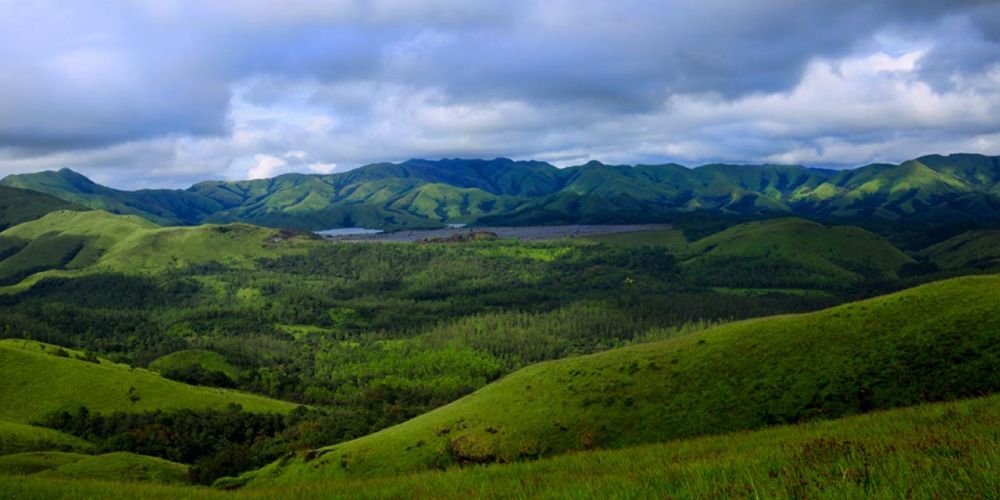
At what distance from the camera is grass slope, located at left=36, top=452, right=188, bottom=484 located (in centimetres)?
7800

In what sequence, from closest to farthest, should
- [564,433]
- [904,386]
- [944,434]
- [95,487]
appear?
[944,434]
[95,487]
[904,386]
[564,433]

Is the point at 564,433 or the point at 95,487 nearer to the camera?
the point at 95,487

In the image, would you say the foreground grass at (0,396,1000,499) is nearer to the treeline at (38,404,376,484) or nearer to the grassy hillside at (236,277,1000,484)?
the grassy hillside at (236,277,1000,484)

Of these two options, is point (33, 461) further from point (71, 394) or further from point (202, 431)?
point (71, 394)

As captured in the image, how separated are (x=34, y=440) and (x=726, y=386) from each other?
158208 millimetres

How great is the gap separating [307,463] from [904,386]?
71.7 metres

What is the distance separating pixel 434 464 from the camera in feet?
218

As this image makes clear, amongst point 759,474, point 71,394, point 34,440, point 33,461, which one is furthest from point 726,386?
point 71,394

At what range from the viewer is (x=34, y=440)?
136 metres

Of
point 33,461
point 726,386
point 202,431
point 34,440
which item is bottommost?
point 202,431

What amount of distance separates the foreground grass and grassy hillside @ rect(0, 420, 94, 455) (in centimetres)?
14230

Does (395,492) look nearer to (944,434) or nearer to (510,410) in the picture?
(944,434)

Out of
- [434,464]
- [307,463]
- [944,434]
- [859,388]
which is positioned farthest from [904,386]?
[307,463]

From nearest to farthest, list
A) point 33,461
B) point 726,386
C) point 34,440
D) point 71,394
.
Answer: point 726,386
point 33,461
point 34,440
point 71,394
